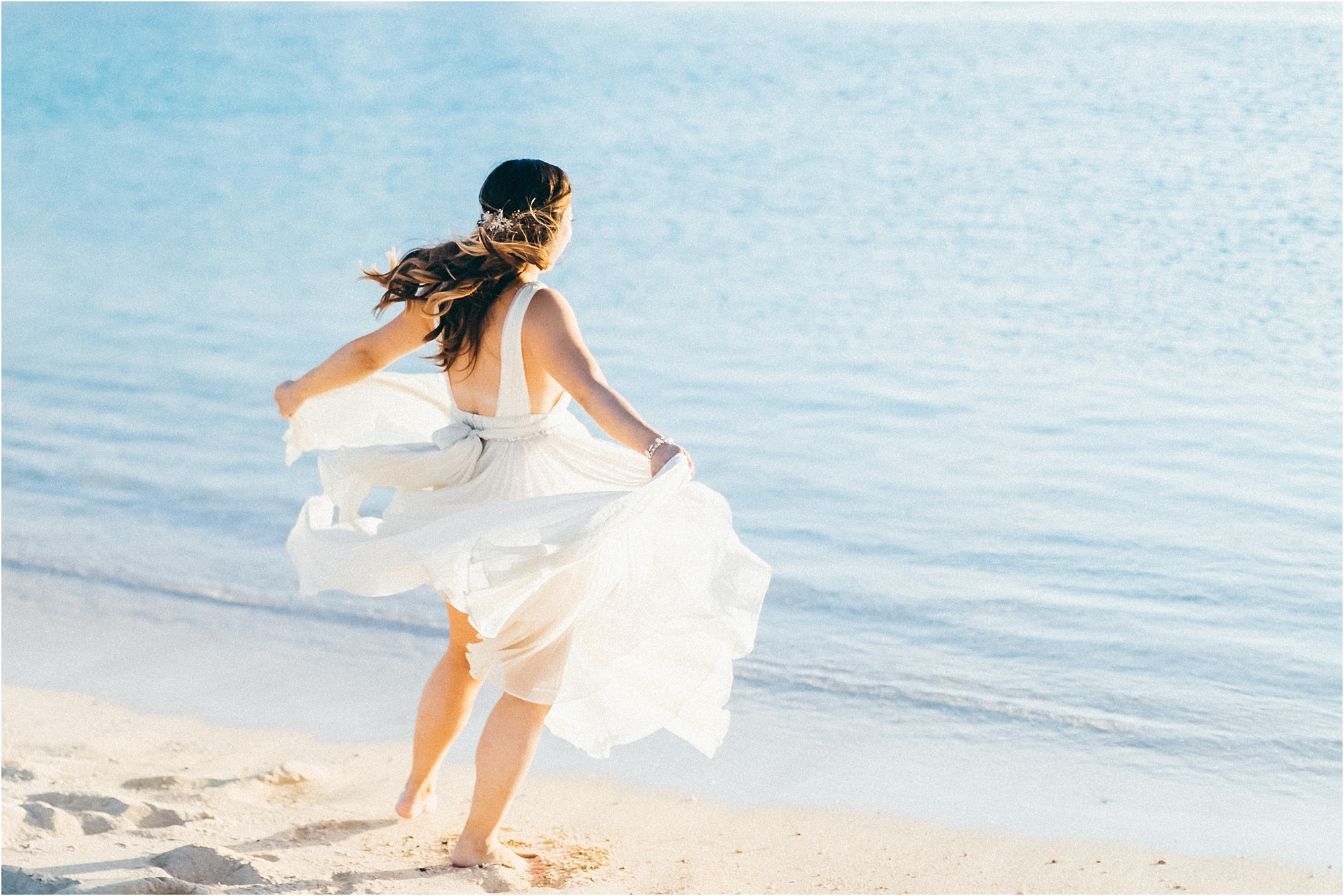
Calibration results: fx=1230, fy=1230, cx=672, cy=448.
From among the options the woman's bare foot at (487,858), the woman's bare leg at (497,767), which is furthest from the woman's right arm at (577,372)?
the woman's bare foot at (487,858)

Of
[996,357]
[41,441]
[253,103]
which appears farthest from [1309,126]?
[253,103]

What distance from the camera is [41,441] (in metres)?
7.00

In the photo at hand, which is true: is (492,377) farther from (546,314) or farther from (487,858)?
(487,858)

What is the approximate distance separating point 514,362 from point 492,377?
0.11 m

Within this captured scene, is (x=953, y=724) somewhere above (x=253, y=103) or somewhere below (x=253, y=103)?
below

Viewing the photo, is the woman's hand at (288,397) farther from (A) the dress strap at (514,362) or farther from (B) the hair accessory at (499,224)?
(B) the hair accessory at (499,224)

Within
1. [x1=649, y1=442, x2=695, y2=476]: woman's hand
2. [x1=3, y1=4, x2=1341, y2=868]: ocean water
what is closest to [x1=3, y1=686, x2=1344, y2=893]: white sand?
[x1=3, y1=4, x2=1341, y2=868]: ocean water

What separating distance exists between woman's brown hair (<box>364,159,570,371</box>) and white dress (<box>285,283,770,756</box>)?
96 mm

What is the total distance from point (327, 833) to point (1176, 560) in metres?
3.85

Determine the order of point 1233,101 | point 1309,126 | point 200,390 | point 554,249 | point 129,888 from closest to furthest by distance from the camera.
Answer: point 129,888 < point 554,249 < point 200,390 < point 1309,126 < point 1233,101

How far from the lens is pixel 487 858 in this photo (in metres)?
2.98

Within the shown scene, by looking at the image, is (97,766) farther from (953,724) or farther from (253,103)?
(253,103)

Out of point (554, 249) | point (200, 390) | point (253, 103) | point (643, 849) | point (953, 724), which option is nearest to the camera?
point (554, 249)

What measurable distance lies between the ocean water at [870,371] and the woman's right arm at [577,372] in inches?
50.8
